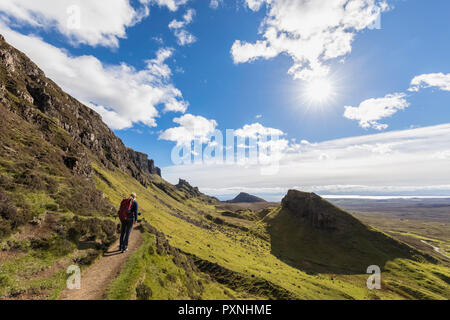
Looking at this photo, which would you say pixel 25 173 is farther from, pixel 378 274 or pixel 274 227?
pixel 274 227

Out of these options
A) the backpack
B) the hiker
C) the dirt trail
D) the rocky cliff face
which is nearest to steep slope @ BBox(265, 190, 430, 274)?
the dirt trail

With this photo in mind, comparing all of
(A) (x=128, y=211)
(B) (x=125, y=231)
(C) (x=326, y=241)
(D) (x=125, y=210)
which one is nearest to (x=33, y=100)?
(B) (x=125, y=231)

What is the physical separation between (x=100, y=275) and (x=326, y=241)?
126737mm

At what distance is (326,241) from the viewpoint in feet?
363

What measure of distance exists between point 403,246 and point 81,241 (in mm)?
151775

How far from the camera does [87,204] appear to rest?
27625mm

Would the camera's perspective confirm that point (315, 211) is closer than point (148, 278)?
No

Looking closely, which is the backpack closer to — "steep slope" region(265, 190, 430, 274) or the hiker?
the hiker

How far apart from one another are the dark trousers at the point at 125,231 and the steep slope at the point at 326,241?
87999 millimetres

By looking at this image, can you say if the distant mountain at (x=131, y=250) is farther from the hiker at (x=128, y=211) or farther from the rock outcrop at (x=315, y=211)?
the hiker at (x=128, y=211)

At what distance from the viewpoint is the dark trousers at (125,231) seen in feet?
59.2

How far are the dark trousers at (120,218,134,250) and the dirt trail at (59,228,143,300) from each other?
910mm

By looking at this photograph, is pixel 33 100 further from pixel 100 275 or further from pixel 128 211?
pixel 100 275
